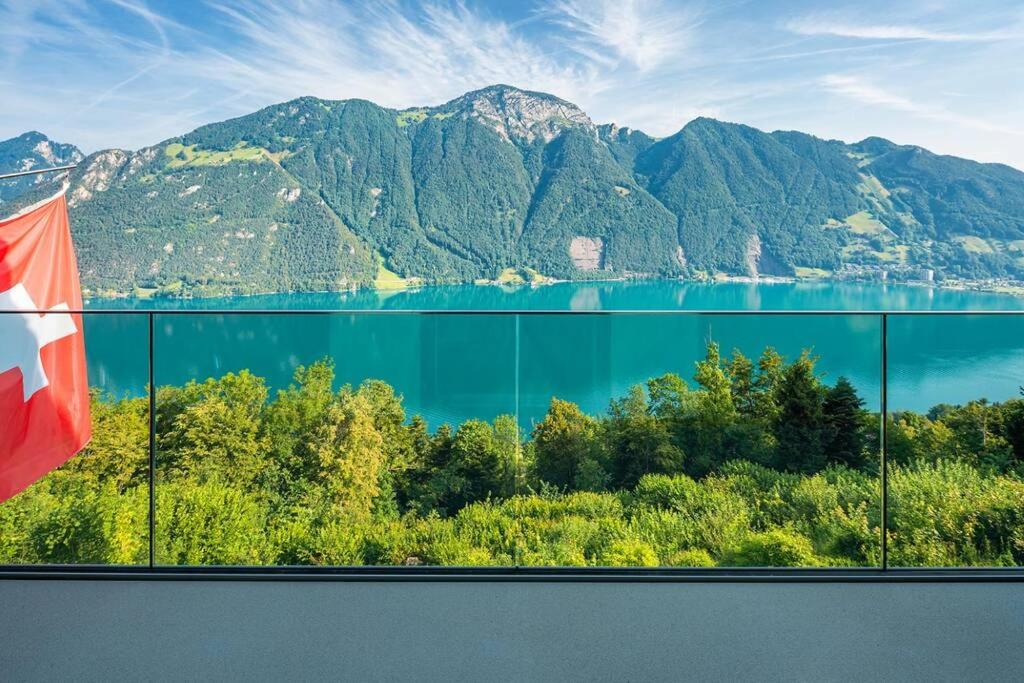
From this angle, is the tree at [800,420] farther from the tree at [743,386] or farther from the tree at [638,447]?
the tree at [638,447]

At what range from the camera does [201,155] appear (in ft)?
226

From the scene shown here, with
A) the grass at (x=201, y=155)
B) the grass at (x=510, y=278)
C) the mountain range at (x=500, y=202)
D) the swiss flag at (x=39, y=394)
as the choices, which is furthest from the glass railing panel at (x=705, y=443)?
the grass at (x=201, y=155)

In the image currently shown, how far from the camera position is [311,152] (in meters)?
77.8

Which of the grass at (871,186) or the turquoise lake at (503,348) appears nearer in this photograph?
the turquoise lake at (503,348)

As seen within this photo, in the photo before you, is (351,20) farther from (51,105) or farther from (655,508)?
(655,508)

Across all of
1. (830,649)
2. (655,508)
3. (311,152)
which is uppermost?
(311,152)

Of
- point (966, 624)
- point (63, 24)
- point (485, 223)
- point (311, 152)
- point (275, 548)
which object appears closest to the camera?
point (966, 624)

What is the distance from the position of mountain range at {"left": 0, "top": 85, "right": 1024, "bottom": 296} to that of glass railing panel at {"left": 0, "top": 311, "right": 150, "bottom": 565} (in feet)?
178

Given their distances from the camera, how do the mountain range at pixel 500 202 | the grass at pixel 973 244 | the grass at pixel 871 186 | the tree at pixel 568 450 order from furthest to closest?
the grass at pixel 871 186
the mountain range at pixel 500 202
the grass at pixel 973 244
the tree at pixel 568 450

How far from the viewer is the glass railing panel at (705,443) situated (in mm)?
2426

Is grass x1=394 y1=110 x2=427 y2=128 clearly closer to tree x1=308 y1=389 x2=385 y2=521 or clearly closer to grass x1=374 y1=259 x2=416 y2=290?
grass x1=374 y1=259 x2=416 y2=290

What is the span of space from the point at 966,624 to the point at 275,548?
2017 millimetres

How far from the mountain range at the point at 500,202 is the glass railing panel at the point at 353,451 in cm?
5470

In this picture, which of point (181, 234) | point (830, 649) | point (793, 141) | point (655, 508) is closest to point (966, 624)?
point (830, 649)
